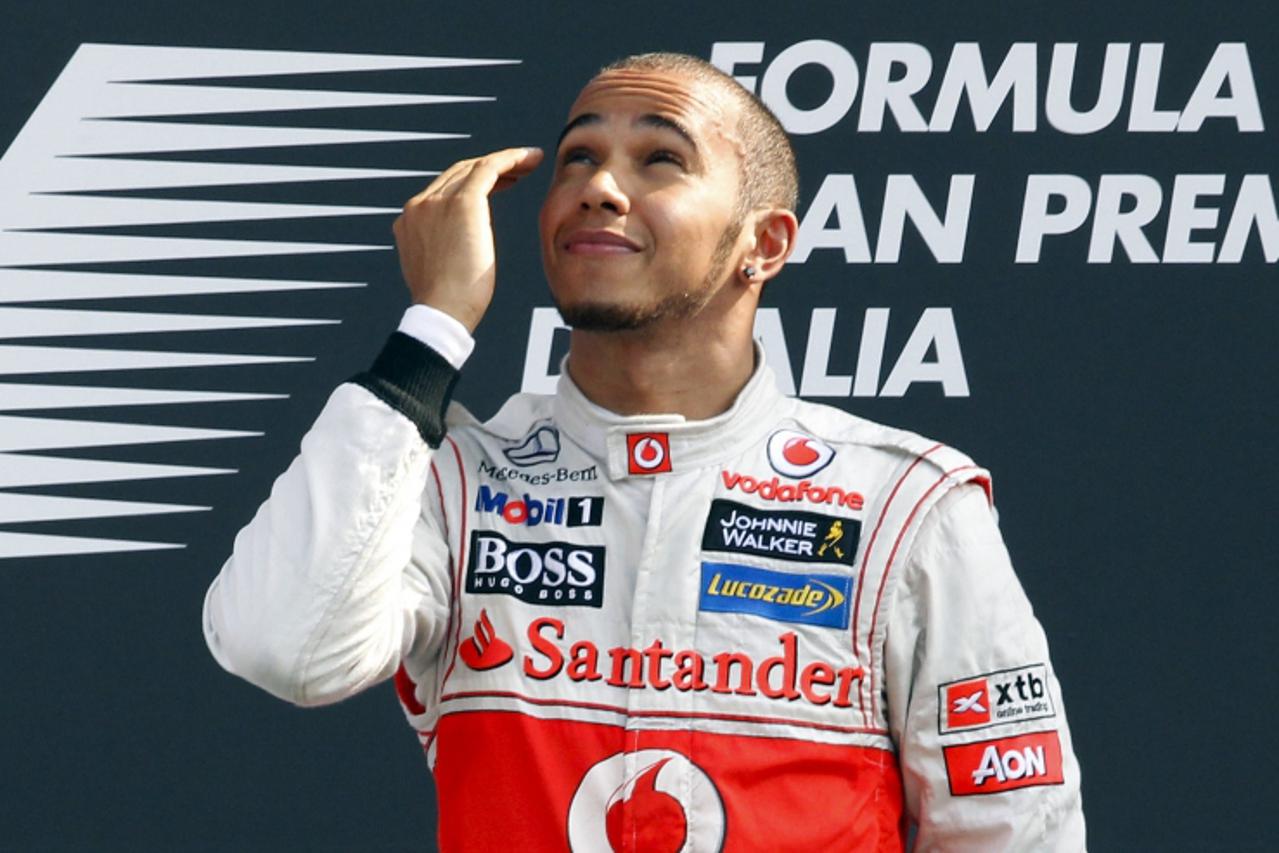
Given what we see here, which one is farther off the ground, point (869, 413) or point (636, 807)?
point (869, 413)

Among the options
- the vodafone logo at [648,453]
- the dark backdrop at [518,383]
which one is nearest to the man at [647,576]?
the vodafone logo at [648,453]

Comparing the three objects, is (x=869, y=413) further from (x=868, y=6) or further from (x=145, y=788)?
(x=145, y=788)

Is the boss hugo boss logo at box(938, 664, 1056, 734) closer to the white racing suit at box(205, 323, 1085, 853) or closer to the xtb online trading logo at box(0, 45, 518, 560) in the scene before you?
the white racing suit at box(205, 323, 1085, 853)

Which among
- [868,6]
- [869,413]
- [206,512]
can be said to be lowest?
[206,512]

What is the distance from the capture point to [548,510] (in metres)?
2.04

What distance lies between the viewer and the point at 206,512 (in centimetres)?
281

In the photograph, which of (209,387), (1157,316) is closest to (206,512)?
(209,387)

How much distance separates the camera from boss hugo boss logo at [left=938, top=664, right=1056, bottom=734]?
6.36 ft

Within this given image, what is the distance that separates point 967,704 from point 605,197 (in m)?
0.60

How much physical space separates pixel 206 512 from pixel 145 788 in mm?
381

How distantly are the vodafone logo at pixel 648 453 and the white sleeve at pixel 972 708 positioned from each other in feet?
0.87

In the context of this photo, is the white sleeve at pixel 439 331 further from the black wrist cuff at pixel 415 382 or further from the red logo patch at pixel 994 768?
the red logo patch at pixel 994 768

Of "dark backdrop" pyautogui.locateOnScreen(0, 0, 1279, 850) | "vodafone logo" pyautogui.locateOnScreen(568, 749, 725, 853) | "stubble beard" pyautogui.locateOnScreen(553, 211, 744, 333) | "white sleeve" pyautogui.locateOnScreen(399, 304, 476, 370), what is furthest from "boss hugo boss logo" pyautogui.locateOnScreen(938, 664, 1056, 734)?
"dark backdrop" pyautogui.locateOnScreen(0, 0, 1279, 850)

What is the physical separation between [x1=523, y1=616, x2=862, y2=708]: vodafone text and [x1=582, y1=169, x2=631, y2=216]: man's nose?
0.43 metres
